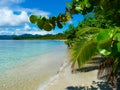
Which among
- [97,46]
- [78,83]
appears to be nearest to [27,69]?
[78,83]

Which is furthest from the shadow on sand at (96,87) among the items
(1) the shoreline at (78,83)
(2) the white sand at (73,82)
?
(2) the white sand at (73,82)

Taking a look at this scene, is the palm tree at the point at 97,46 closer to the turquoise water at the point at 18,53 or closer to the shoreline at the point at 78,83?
the shoreline at the point at 78,83

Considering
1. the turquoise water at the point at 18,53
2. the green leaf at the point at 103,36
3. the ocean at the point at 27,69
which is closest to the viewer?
the green leaf at the point at 103,36

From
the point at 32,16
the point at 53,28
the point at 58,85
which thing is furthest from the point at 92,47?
the point at 58,85

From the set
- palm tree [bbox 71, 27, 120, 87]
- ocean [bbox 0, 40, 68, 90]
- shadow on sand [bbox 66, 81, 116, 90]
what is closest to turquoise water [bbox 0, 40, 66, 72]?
ocean [bbox 0, 40, 68, 90]

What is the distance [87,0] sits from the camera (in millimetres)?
3889

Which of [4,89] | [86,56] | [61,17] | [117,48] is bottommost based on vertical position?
[4,89]

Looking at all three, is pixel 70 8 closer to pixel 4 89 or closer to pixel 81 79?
pixel 81 79

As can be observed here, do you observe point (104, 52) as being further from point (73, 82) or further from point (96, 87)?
point (73, 82)

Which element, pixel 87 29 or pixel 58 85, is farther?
pixel 58 85

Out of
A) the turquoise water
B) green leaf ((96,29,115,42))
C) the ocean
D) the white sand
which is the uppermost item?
green leaf ((96,29,115,42))

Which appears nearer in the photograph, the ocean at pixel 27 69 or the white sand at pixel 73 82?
the white sand at pixel 73 82

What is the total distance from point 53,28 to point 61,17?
268 millimetres

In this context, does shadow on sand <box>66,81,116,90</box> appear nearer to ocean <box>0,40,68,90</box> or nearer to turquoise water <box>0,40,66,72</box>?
ocean <box>0,40,68,90</box>
